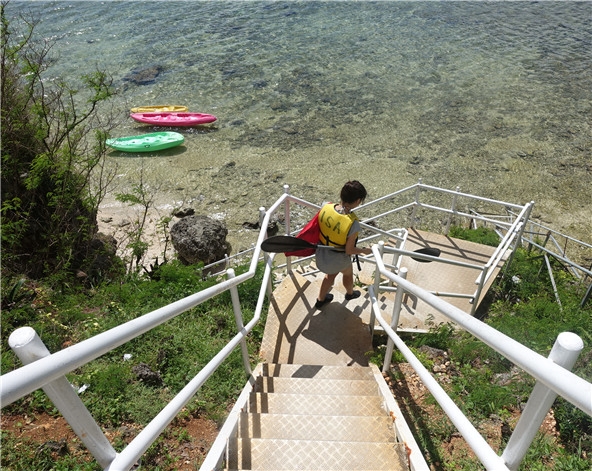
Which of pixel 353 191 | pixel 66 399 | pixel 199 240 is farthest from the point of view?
pixel 199 240

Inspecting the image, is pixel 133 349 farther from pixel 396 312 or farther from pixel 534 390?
pixel 534 390

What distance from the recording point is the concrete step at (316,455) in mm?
2447

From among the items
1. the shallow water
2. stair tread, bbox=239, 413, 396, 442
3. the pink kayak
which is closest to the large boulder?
the shallow water

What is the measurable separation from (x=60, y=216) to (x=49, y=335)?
2.80 metres

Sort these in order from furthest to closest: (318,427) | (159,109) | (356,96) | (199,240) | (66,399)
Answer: (356,96), (159,109), (199,240), (318,427), (66,399)

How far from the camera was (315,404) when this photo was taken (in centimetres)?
323

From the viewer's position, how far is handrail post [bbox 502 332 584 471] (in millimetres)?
1140

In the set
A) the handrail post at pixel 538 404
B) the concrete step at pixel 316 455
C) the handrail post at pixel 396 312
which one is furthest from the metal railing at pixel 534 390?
the handrail post at pixel 396 312

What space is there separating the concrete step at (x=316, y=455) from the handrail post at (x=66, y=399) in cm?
135

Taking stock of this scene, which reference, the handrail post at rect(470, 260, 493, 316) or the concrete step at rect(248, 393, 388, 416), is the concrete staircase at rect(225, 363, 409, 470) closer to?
the concrete step at rect(248, 393, 388, 416)

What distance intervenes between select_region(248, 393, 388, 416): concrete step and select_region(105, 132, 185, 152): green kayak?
11.4m

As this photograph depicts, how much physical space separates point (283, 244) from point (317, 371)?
135 cm

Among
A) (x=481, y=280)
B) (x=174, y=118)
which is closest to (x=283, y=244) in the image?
(x=481, y=280)

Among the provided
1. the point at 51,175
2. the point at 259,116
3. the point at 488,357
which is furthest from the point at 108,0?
the point at 488,357
